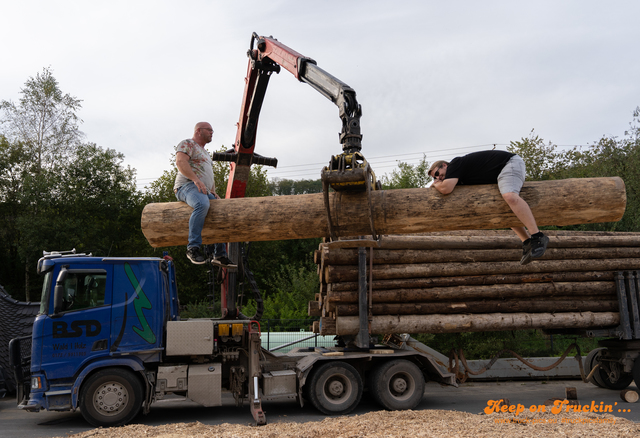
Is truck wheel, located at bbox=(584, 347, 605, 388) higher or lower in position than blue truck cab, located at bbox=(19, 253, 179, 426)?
lower

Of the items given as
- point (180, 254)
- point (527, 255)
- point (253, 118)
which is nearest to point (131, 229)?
point (180, 254)

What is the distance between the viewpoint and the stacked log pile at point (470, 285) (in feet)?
30.4

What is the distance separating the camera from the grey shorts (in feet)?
14.8

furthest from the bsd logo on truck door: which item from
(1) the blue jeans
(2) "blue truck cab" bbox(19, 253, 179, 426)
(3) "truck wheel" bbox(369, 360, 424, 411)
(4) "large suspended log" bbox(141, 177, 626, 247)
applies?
(3) "truck wheel" bbox(369, 360, 424, 411)

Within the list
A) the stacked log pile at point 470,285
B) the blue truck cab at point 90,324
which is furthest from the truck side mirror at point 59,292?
the stacked log pile at point 470,285

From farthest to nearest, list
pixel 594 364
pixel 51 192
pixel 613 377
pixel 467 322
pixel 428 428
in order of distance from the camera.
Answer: pixel 51 192 → pixel 594 364 → pixel 613 377 → pixel 467 322 → pixel 428 428

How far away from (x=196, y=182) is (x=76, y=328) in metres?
4.42

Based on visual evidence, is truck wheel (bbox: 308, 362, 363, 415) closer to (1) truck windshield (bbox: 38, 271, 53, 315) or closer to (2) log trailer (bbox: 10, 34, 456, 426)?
(2) log trailer (bbox: 10, 34, 456, 426)

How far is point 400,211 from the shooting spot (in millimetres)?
4641

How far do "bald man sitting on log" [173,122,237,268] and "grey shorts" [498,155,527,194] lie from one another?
2910 mm

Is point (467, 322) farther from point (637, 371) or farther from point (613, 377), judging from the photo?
point (613, 377)

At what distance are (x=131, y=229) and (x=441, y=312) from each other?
2486 centimetres

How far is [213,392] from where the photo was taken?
8.01 metres

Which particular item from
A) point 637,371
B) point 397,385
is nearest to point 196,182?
point 397,385
